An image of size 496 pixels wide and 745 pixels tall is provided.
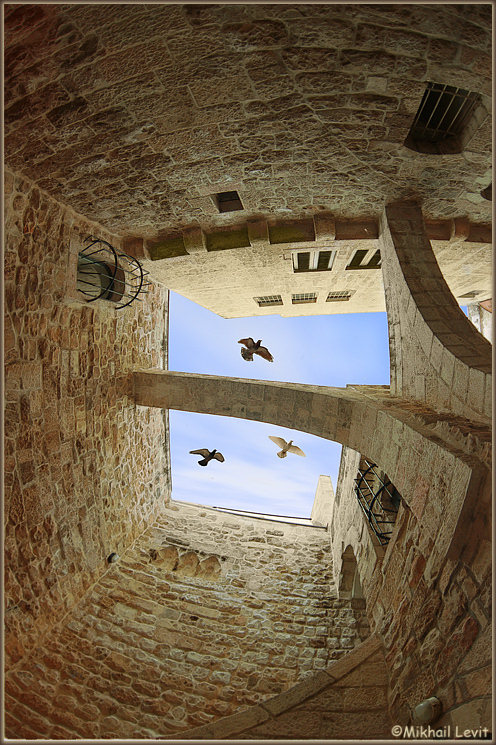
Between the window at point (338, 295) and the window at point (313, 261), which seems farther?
the window at point (338, 295)

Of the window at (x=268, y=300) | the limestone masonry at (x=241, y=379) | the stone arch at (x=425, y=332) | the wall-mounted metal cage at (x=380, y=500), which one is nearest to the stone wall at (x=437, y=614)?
the limestone masonry at (x=241, y=379)

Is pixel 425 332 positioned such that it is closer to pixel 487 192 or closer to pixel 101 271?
pixel 487 192

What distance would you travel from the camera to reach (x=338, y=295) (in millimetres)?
7102

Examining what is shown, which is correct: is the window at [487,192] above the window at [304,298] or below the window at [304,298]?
above

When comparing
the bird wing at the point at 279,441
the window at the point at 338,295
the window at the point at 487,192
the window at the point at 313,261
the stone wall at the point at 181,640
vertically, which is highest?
the window at the point at 487,192

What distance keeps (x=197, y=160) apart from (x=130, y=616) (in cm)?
534

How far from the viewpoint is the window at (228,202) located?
4062 mm

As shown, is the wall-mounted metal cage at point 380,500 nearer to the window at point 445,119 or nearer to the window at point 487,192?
the window at point 487,192

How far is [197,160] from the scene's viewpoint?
328 cm

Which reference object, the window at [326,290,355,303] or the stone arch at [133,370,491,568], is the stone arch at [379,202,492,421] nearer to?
the stone arch at [133,370,491,568]

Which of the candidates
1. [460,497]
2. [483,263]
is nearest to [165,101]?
[460,497]

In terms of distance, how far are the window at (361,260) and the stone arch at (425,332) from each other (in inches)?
37.8

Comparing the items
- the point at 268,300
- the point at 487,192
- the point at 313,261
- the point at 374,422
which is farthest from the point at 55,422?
the point at 487,192

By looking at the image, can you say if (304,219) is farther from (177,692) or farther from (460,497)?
(177,692)
